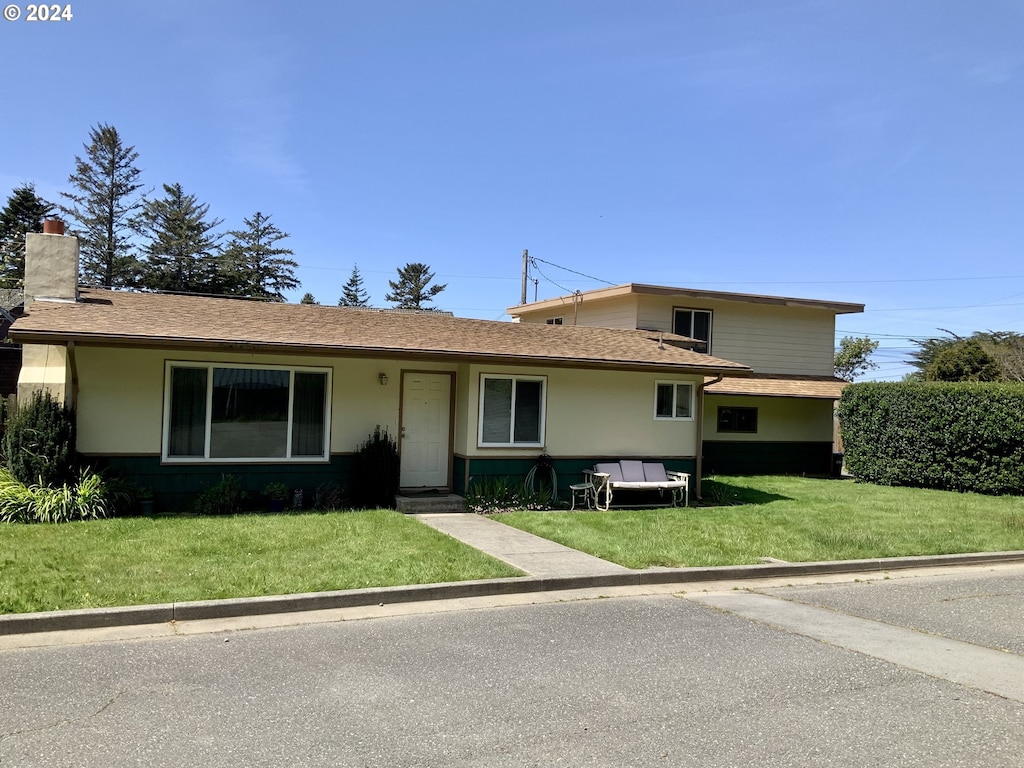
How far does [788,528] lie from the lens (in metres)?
12.6

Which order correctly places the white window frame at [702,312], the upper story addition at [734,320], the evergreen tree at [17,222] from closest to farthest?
the upper story addition at [734,320]
the white window frame at [702,312]
the evergreen tree at [17,222]

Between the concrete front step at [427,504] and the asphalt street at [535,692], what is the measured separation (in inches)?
217

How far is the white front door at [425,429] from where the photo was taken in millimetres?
14203

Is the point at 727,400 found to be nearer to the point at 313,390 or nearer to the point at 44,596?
the point at 313,390

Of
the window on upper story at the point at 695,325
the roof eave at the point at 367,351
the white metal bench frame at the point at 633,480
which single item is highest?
the window on upper story at the point at 695,325

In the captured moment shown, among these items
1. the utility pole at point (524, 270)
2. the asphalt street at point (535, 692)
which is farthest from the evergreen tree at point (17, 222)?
the asphalt street at point (535, 692)

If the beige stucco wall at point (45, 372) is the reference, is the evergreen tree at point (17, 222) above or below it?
above

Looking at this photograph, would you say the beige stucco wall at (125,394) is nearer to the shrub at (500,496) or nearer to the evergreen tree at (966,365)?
the shrub at (500,496)

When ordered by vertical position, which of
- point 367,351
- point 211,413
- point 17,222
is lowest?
point 211,413

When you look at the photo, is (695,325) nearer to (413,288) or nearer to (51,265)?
(51,265)

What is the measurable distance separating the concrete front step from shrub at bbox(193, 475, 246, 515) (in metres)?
2.52

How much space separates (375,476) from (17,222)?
45.5 metres

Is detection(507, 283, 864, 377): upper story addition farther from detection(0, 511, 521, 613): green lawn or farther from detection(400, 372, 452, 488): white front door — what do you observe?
detection(0, 511, 521, 613): green lawn

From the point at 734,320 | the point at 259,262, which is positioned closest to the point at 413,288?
the point at 259,262
